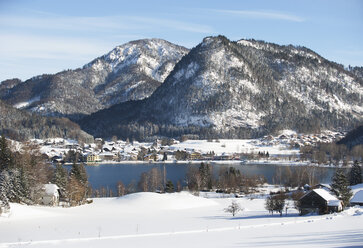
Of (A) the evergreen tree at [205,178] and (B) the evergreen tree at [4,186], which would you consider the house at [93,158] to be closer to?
(A) the evergreen tree at [205,178]

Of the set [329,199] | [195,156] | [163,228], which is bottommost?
[163,228]

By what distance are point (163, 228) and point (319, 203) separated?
18.3m

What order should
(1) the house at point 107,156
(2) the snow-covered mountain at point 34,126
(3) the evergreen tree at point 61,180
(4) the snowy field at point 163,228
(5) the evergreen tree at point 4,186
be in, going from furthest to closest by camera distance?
(2) the snow-covered mountain at point 34,126 → (1) the house at point 107,156 → (3) the evergreen tree at point 61,180 → (5) the evergreen tree at point 4,186 → (4) the snowy field at point 163,228

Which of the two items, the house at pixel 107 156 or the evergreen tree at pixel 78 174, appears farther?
the house at pixel 107 156

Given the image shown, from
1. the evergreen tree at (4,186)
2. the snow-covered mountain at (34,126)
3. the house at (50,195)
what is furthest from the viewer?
the snow-covered mountain at (34,126)

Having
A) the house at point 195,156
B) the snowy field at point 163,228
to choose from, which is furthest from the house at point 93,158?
the snowy field at point 163,228

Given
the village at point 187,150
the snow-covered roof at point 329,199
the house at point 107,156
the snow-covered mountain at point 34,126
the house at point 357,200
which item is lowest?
the house at point 357,200

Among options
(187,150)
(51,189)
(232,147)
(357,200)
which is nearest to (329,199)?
(357,200)

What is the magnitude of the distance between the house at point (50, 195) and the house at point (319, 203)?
2688 centimetres

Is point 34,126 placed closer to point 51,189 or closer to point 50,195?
point 51,189

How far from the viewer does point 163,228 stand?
3194 centimetres

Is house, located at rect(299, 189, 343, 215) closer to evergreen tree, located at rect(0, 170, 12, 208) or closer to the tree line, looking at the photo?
the tree line

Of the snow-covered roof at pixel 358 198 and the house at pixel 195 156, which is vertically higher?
the house at pixel 195 156

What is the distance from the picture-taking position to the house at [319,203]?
137 feet
